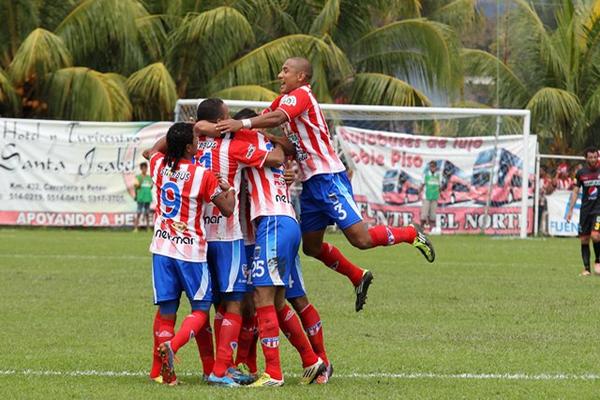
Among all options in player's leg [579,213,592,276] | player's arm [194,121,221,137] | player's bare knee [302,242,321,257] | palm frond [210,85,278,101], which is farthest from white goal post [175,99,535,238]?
player's arm [194,121,221,137]

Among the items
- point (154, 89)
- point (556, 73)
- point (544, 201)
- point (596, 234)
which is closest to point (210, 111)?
point (596, 234)

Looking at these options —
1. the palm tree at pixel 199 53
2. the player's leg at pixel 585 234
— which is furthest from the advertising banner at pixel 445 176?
the player's leg at pixel 585 234

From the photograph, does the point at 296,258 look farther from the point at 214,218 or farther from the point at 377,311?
the point at 377,311

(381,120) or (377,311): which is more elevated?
(381,120)

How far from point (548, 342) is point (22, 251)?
14.4 m

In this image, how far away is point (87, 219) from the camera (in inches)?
1294

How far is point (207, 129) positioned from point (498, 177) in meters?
24.7

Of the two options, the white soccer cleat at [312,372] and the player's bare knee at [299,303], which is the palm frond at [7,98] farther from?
the white soccer cleat at [312,372]

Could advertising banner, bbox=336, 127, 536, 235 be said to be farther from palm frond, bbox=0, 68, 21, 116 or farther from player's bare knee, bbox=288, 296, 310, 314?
player's bare knee, bbox=288, 296, 310, 314

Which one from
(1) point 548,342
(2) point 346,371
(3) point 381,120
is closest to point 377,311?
(1) point 548,342

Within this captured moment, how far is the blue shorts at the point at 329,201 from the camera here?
9.61 metres

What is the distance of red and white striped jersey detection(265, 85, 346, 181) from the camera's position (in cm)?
942

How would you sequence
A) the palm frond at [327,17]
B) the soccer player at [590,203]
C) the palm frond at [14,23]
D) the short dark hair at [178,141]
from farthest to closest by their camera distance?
the palm frond at [327,17], the palm frond at [14,23], the soccer player at [590,203], the short dark hair at [178,141]

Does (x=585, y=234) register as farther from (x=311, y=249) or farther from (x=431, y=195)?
(x=431, y=195)
